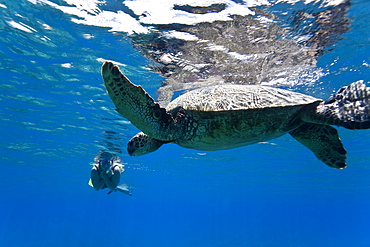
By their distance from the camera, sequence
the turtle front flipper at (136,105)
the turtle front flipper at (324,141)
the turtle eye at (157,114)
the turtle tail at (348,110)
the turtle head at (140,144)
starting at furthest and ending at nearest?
the turtle head at (140,144) < the turtle front flipper at (324,141) < the turtle eye at (157,114) < the turtle tail at (348,110) < the turtle front flipper at (136,105)

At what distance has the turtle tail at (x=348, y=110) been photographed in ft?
10.3

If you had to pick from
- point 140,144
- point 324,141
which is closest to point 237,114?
point 140,144

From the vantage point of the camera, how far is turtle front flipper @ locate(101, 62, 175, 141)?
302 centimetres

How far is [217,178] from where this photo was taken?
35.4m

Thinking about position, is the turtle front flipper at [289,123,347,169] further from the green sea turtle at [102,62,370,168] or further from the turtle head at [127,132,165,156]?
the turtle head at [127,132,165,156]

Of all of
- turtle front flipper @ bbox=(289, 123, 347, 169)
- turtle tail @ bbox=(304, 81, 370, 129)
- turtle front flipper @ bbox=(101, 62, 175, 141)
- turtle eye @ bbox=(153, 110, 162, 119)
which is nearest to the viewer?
turtle front flipper @ bbox=(101, 62, 175, 141)

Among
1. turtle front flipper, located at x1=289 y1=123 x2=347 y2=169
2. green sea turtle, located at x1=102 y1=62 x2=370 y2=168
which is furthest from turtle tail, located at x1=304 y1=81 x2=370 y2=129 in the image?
turtle front flipper, located at x1=289 y1=123 x2=347 y2=169

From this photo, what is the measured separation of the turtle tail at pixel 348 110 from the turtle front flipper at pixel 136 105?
2.49 metres

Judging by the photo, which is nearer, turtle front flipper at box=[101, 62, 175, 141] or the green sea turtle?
turtle front flipper at box=[101, 62, 175, 141]

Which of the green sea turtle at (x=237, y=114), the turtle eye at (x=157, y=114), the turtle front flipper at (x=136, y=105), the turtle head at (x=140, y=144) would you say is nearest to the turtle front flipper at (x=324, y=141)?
the green sea turtle at (x=237, y=114)

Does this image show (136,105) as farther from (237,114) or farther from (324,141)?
(324,141)

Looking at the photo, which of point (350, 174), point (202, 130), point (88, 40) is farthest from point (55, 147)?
point (350, 174)

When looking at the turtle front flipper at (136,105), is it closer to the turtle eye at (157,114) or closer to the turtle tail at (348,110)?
the turtle eye at (157,114)

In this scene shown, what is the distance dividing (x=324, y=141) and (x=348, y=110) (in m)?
1.28
